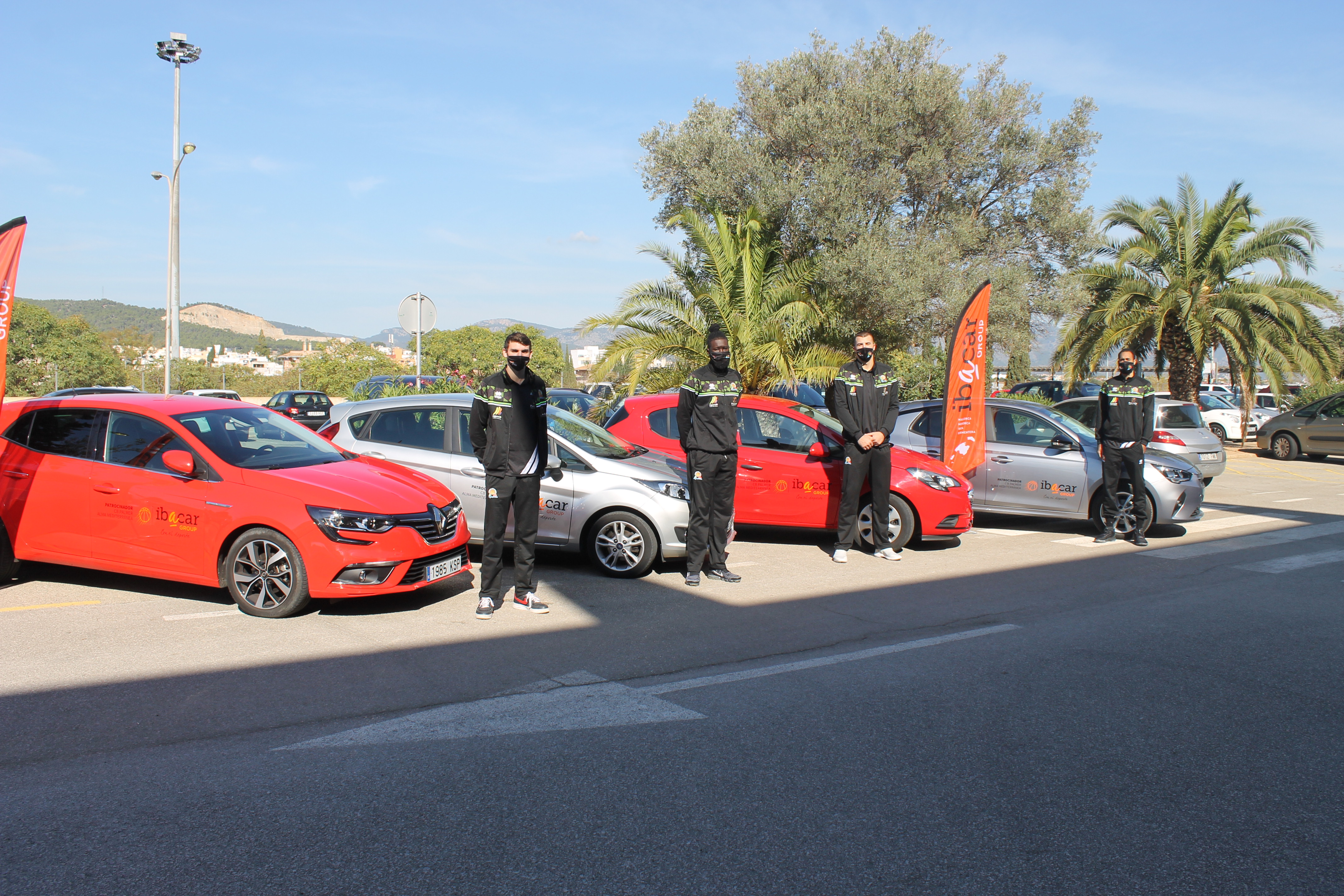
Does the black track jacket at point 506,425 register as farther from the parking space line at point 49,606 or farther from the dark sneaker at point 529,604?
the parking space line at point 49,606

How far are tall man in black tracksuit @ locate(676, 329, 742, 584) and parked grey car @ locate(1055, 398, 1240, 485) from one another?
26.1 feet

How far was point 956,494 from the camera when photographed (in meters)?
9.41

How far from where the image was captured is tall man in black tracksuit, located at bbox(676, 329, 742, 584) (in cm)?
775

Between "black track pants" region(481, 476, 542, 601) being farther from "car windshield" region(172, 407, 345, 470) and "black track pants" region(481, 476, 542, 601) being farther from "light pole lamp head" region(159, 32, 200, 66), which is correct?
"light pole lamp head" region(159, 32, 200, 66)

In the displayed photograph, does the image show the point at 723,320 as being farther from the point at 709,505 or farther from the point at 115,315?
the point at 115,315

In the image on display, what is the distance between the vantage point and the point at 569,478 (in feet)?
26.5

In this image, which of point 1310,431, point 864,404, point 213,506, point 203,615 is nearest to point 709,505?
point 864,404

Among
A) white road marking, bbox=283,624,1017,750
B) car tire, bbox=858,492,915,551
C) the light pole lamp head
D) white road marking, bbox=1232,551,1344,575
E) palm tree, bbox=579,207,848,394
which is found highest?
the light pole lamp head

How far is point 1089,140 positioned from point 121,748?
21699 mm

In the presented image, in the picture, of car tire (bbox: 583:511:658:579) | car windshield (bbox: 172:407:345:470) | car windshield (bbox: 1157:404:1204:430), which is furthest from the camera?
car windshield (bbox: 1157:404:1204:430)

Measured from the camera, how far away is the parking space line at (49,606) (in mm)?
6566

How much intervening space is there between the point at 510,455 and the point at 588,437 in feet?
6.88

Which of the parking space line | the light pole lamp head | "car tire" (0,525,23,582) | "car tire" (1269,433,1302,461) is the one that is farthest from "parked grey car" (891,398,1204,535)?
the light pole lamp head

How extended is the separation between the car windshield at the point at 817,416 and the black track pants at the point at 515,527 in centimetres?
377
